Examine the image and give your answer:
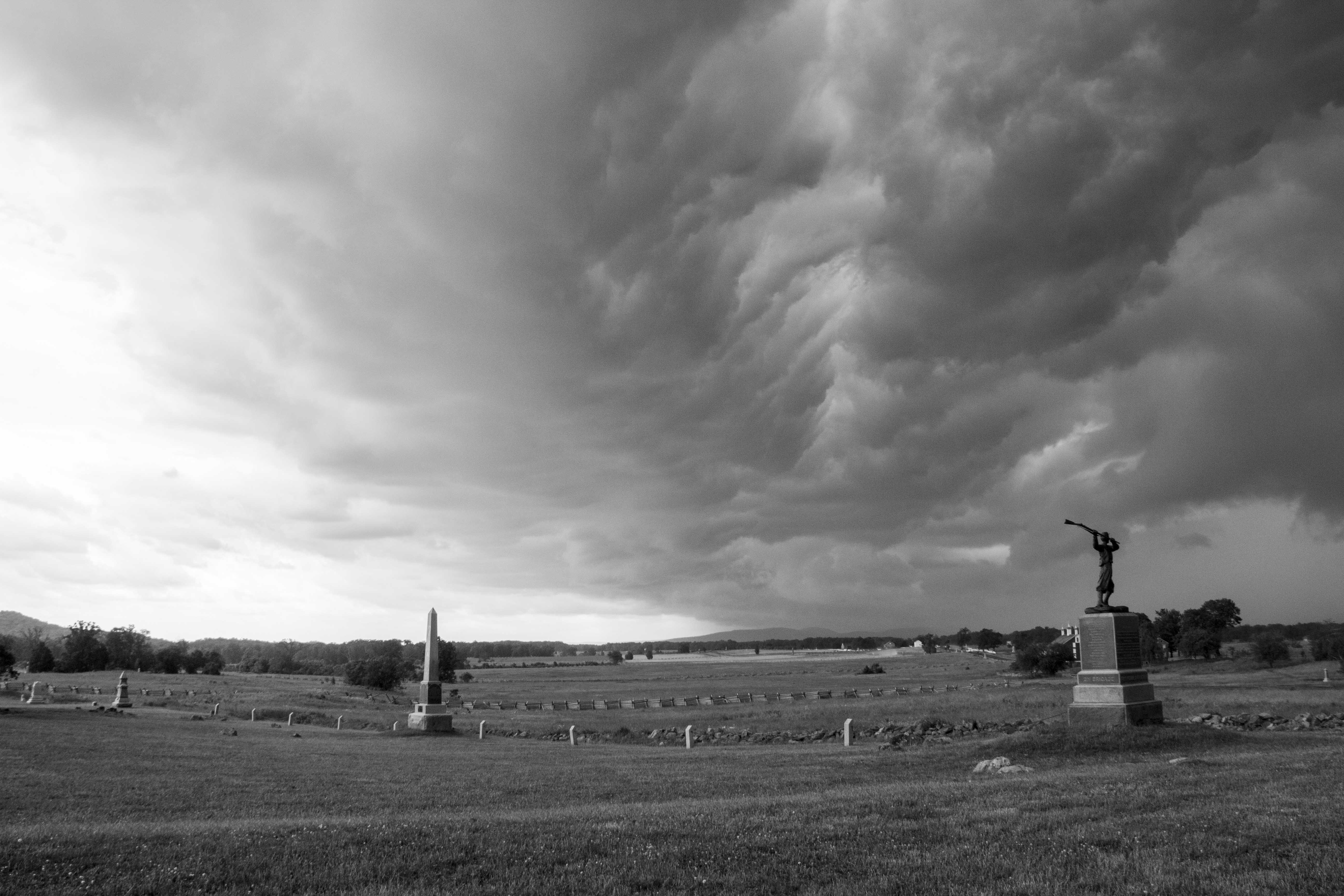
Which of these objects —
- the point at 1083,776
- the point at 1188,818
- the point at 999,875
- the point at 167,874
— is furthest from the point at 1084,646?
the point at 167,874

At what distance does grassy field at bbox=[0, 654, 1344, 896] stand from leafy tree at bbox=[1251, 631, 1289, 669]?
90379 mm

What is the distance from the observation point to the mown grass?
895 cm

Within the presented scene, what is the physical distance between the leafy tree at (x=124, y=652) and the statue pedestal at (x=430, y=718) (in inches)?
3069

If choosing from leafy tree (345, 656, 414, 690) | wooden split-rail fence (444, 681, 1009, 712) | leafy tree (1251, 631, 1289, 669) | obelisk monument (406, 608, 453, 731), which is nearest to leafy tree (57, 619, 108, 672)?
leafy tree (345, 656, 414, 690)

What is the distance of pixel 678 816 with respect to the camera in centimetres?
1254

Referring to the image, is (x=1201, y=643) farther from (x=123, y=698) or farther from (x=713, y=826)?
(x=713, y=826)

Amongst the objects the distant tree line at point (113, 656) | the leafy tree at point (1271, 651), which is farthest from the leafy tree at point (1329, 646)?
the distant tree line at point (113, 656)

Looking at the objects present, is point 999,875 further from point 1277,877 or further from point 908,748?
point 908,748

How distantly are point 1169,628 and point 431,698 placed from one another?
425ft

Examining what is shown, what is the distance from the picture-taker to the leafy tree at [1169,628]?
132 metres

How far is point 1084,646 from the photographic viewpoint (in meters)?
26.8

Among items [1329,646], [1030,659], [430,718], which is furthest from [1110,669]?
[1329,646]

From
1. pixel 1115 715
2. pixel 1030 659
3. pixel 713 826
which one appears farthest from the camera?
pixel 1030 659

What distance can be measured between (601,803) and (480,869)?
7.81 meters
